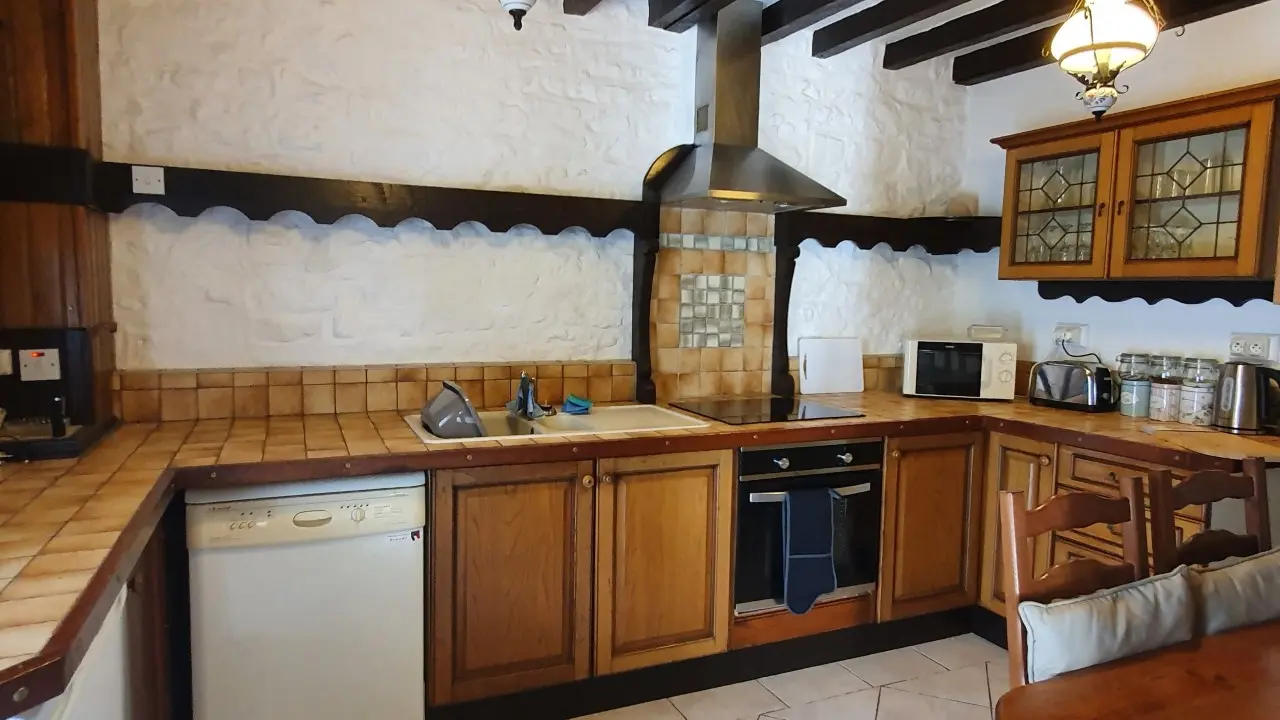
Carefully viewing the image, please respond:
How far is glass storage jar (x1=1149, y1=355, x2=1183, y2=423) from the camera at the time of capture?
8.97ft

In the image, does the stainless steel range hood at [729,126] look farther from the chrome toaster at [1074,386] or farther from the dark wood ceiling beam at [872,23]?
the chrome toaster at [1074,386]

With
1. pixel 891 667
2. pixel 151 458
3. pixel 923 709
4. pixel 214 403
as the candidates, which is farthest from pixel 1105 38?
pixel 214 403

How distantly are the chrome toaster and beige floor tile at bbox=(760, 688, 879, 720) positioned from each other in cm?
133

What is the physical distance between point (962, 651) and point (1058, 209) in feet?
5.60

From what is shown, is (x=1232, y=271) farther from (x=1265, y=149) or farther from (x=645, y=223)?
(x=645, y=223)

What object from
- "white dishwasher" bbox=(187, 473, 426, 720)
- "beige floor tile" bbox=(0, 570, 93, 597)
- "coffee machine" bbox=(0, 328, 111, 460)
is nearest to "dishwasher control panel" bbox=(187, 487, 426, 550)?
"white dishwasher" bbox=(187, 473, 426, 720)

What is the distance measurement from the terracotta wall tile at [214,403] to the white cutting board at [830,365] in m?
2.18

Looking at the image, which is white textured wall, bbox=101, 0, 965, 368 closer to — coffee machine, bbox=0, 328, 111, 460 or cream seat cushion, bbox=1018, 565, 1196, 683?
coffee machine, bbox=0, 328, 111, 460

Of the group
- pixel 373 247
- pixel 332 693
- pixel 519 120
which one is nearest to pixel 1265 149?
pixel 519 120

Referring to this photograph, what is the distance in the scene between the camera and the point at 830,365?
11.2ft

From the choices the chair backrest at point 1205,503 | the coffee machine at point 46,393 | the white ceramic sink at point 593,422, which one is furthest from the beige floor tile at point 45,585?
the chair backrest at point 1205,503

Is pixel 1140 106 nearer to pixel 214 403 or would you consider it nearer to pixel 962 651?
pixel 962 651

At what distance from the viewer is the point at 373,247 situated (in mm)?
2621

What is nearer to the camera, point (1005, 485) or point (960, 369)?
point (1005, 485)
